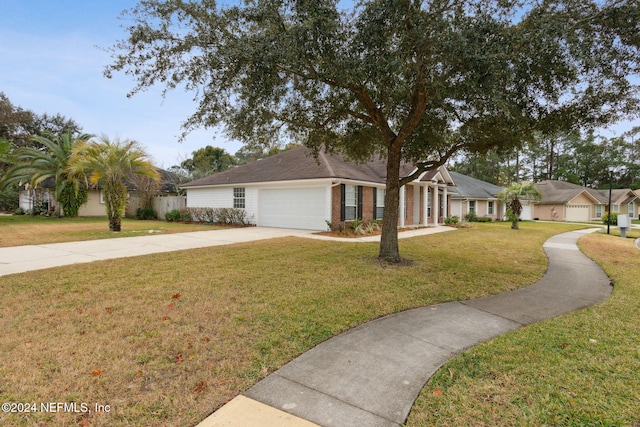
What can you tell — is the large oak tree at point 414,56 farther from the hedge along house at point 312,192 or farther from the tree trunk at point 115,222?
the tree trunk at point 115,222

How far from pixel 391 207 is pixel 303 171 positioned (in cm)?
874

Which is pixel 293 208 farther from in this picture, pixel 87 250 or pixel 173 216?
pixel 173 216

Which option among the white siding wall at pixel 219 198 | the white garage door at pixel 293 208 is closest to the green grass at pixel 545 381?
the white garage door at pixel 293 208

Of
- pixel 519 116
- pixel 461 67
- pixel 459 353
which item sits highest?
pixel 461 67

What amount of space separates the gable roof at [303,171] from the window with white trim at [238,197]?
45 cm

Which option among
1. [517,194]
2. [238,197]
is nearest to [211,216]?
[238,197]

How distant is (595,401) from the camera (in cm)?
270

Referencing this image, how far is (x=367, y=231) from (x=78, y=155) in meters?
14.1

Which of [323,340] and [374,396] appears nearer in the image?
[374,396]

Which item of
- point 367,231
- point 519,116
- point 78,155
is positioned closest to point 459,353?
point 519,116

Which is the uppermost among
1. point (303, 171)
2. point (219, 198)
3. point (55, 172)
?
point (55, 172)

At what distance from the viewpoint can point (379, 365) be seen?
3295 mm

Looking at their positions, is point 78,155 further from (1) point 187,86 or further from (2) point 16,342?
(2) point 16,342

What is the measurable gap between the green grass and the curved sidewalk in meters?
0.21
